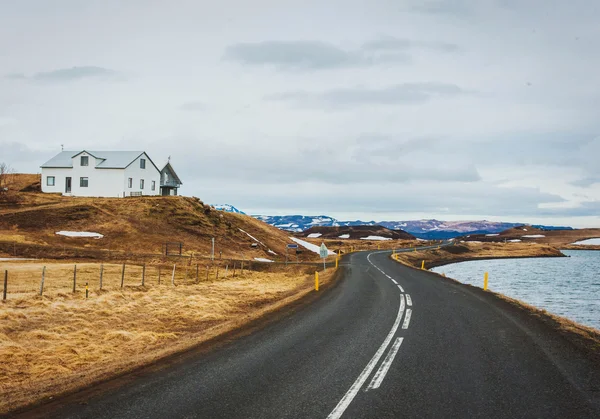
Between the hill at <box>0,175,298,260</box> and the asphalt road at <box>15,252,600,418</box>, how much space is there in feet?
133

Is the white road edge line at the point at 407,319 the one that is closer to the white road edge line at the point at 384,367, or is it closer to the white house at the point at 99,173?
the white road edge line at the point at 384,367

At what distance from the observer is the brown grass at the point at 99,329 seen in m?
9.29

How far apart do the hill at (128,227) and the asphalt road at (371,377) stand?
4055cm

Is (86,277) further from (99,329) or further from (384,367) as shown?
(384,367)

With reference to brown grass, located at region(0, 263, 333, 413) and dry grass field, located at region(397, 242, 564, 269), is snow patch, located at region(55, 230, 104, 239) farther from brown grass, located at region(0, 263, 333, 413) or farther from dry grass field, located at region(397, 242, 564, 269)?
dry grass field, located at region(397, 242, 564, 269)

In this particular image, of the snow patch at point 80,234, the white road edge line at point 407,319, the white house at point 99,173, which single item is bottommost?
the white road edge line at point 407,319

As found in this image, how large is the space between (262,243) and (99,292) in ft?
153

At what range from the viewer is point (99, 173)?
70.8 meters

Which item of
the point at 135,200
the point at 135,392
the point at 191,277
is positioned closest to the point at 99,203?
the point at 135,200

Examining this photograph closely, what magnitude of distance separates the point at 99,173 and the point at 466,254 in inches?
3163

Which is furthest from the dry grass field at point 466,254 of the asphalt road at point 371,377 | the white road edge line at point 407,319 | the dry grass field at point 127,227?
the asphalt road at point 371,377

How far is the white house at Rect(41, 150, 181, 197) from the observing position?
70.4 meters

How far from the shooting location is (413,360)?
9617 mm

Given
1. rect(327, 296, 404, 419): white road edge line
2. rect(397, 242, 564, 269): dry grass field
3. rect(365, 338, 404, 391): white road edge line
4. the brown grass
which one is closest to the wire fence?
the brown grass
